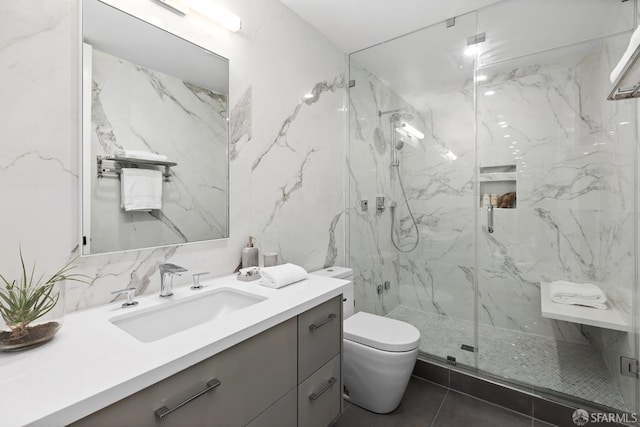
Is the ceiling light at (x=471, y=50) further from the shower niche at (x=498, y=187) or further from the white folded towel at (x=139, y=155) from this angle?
the white folded towel at (x=139, y=155)

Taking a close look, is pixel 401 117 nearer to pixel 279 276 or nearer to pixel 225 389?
pixel 279 276

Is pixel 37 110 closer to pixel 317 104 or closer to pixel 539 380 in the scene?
pixel 317 104

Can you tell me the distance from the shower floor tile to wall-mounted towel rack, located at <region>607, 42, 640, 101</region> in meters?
1.64

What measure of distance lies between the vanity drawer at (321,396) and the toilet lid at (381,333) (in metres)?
0.34

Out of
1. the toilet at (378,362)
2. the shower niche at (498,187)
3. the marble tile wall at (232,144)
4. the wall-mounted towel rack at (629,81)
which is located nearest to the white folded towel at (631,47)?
the wall-mounted towel rack at (629,81)

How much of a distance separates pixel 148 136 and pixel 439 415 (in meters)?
2.17

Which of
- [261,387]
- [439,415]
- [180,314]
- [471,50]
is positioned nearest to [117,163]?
[180,314]

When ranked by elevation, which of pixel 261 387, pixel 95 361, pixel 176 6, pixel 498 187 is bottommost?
pixel 261 387

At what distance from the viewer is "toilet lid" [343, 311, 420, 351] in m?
1.72

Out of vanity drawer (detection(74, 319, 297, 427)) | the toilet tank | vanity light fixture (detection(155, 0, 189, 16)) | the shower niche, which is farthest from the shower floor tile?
vanity light fixture (detection(155, 0, 189, 16))

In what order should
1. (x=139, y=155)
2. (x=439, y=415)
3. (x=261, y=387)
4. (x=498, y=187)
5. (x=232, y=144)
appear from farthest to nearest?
1. (x=498, y=187)
2. (x=439, y=415)
3. (x=232, y=144)
4. (x=139, y=155)
5. (x=261, y=387)

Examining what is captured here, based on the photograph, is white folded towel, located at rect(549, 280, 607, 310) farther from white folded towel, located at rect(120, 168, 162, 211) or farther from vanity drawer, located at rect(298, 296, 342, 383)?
white folded towel, located at rect(120, 168, 162, 211)

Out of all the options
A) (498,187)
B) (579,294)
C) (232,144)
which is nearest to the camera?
(232,144)

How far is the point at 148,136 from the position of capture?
1.34 metres
